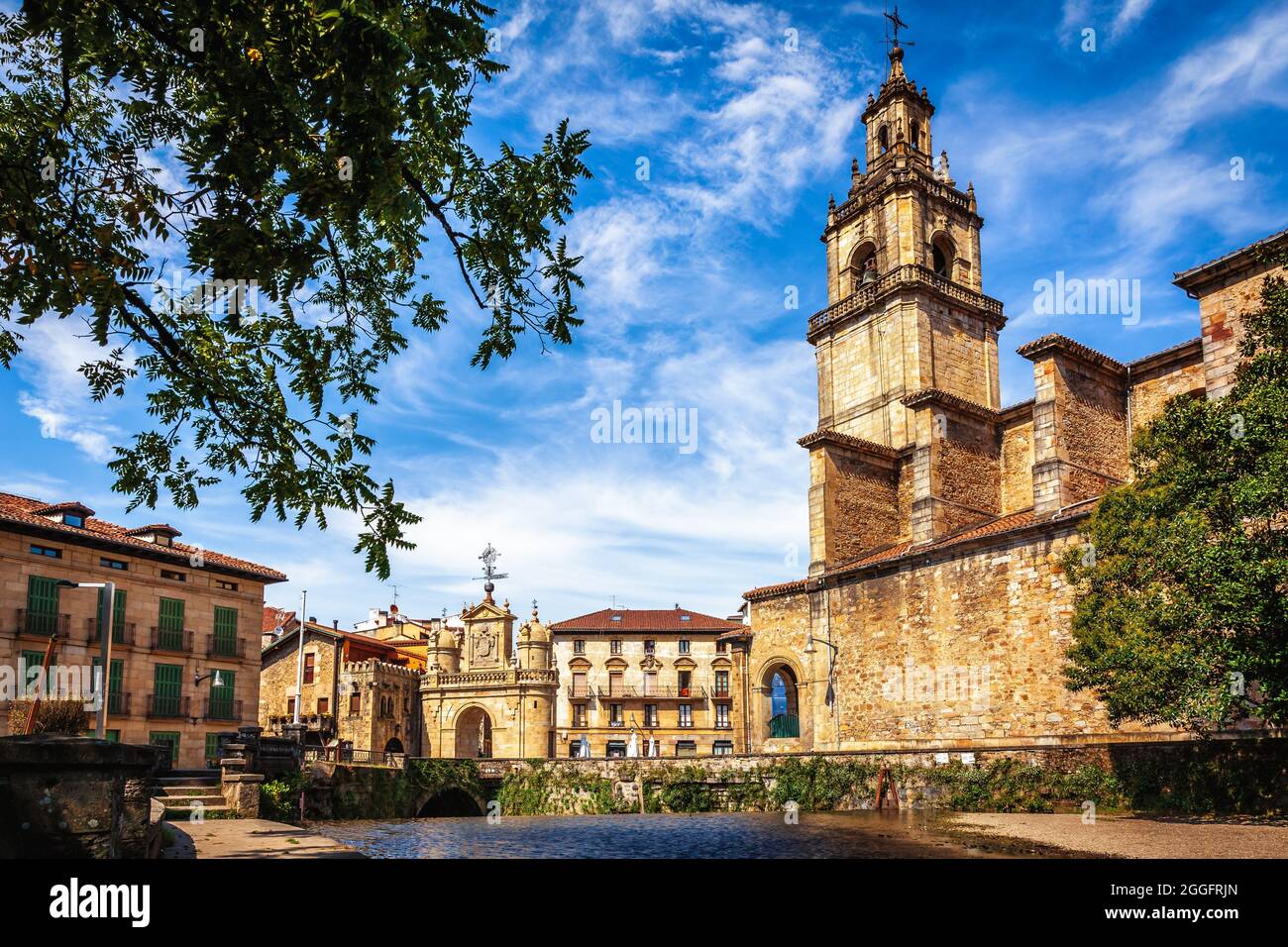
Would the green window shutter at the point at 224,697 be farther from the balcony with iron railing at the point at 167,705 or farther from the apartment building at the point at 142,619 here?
the balcony with iron railing at the point at 167,705

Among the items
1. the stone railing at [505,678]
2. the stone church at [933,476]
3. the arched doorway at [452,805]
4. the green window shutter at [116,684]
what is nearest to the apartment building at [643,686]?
the stone railing at [505,678]

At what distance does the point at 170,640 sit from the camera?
30312mm

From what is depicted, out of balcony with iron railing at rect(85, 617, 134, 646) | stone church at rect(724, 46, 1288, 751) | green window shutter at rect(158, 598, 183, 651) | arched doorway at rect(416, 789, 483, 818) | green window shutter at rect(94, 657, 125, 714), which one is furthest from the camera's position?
arched doorway at rect(416, 789, 483, 818)

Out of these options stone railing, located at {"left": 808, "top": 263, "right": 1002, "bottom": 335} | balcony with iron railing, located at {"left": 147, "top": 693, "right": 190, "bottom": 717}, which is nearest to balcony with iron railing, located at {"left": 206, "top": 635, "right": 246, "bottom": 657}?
balcony with iron railing, located at {"left": 147, "top": 693, "right": 190, "bottom": 717}

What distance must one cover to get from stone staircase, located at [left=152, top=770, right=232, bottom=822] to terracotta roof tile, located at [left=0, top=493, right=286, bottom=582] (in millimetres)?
13442

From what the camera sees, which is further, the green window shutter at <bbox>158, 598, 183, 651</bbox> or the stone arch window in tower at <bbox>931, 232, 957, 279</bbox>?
the stone arch window in tower at <bbox>931, 232, 957, 279</bbox>

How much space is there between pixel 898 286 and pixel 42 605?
3112 cm

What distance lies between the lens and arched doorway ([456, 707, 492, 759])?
46.6 m

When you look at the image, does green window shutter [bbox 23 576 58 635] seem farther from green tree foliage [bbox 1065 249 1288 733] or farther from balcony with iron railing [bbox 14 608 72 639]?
green tree foliage [bbox 1065 249 1288 733]

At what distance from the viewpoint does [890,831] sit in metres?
17.3

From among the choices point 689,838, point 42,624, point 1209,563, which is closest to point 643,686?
point 42,624

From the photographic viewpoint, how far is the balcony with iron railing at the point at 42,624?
85.7 ft

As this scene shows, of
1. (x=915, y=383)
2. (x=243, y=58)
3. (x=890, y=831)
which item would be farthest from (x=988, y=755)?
(x=243, y=58)
